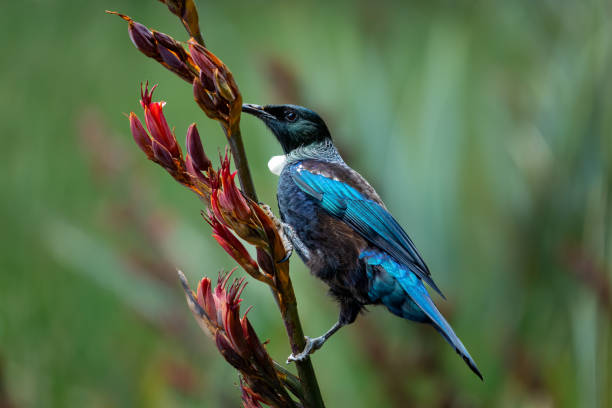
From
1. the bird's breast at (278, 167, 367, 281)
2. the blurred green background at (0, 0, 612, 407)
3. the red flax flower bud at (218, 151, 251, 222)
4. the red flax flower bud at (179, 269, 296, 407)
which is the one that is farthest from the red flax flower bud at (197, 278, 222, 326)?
the blurred green background at (0, 0, 612, 407)

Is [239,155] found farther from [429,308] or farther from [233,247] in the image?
[429,308]

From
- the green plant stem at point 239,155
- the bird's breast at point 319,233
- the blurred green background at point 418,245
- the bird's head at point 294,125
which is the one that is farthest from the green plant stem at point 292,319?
the blurred green background at point 418,245

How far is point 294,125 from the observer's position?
1132mm

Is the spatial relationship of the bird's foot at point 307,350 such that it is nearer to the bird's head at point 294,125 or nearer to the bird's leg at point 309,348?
the bird's leg at point 309,348

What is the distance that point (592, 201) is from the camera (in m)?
1.95

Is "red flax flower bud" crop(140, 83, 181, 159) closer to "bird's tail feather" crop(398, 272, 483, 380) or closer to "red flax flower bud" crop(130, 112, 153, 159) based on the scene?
"red flax flower bud" crop(130, 112, 153, 159)

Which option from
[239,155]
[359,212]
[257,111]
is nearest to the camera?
[239,155]

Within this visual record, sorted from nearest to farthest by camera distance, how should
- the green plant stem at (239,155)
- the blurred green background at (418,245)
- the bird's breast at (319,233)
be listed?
the green plant stem at (239,155), the bird's breast at (319,233), the blurred green background at (418,245)

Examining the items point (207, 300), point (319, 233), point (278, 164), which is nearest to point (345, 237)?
point (319, 233)

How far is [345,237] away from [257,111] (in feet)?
0.89

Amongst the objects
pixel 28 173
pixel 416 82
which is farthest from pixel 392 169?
pixel 28 173

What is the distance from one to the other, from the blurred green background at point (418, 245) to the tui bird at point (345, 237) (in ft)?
2.21

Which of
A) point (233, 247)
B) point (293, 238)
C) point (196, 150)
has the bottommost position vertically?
point (293, 238)

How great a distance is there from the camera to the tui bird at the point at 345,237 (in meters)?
0.89
